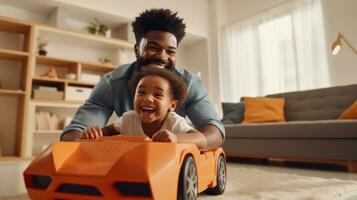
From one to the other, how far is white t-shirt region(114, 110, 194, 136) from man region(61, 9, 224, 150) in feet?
0.28

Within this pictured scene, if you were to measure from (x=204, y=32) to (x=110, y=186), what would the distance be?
4.29 meters

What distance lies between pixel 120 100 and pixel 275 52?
3.14 meters

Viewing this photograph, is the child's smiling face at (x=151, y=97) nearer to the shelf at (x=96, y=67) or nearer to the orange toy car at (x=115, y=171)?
the orange toy car at (x=115, y=171)

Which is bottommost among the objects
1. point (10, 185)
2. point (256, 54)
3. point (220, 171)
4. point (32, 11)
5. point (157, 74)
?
point (10, 185)

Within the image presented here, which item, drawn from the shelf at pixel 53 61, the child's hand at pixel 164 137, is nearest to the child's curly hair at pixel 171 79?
the child's hand at pixel 164 137

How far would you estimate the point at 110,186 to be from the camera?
55cm

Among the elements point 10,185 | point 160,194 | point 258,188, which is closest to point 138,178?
point 160,194

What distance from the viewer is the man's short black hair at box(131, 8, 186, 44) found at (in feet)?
3.68

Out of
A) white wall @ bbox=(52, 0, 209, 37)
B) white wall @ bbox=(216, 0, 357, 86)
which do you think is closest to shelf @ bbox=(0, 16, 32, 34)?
white wall @ bbox=(52, 0, 209, 37)

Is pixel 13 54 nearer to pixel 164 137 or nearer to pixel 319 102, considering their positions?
pixel 164 137

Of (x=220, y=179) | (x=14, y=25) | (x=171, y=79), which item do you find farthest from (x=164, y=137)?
(x=14, y=25)

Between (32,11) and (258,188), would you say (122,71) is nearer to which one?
(258,188)

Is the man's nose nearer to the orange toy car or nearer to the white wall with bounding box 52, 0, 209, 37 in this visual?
the orange toy car

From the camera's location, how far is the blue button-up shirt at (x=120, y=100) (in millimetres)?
1088
